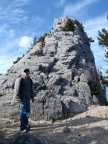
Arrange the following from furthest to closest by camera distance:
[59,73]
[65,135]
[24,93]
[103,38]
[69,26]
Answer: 1. [103,38]
2. [69,26]
3. [59,73]
4. [24,93]
5. [65,135]

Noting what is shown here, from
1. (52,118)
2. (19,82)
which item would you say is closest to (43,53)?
(52,118)

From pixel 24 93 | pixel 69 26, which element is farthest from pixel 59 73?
pixel 24 93

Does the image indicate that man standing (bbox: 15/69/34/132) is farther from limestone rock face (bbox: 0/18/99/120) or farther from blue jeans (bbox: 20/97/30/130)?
limestone rock face (bbox: 0/18/99/120)

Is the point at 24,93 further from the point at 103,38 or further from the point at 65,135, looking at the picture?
the point at 103,38

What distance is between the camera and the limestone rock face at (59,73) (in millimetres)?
19672

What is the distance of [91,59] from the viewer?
1142 inches

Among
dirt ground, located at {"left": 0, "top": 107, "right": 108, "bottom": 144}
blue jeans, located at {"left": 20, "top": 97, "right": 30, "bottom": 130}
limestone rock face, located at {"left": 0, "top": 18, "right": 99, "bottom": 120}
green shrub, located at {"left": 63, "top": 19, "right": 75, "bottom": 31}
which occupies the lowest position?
dirt ground, located at {"left": 0, "top": 107, "right": 108, "bottom": 144}

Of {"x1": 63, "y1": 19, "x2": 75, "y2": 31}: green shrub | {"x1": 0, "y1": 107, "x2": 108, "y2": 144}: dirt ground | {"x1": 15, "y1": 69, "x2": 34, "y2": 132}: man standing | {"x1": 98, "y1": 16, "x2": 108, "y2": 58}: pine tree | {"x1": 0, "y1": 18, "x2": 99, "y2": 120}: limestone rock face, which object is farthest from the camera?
{"x1": 98, "y1": 16, "x2": 108, "y2": 58}: pine tree

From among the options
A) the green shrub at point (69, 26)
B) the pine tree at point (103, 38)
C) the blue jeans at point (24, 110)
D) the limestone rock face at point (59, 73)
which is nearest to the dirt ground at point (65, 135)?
the blue jeans at point (24, 110)

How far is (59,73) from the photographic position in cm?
2480

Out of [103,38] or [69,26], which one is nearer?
[69,26]

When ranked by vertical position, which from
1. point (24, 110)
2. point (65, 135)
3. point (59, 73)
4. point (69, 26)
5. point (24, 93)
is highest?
point (69, 26)

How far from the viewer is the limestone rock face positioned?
19.7m

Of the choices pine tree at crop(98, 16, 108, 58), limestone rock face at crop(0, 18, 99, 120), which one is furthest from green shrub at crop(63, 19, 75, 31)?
pine tree at crop(98, 16, 108, 58)
